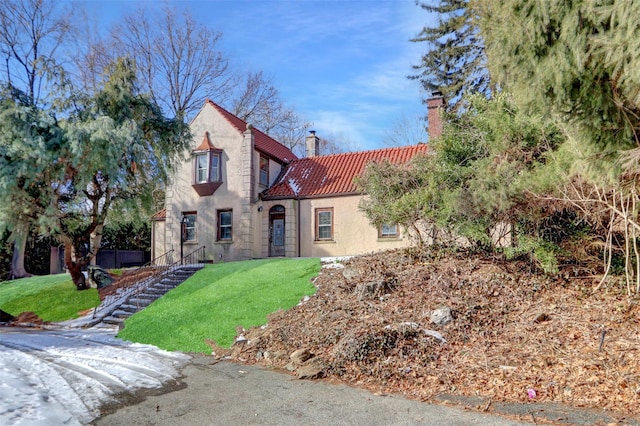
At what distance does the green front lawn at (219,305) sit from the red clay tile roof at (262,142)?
7.50 m

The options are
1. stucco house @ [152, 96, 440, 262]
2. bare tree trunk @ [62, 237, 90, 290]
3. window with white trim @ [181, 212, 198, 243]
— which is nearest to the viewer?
bare tree trunk @ [62, 237, 90, 290]

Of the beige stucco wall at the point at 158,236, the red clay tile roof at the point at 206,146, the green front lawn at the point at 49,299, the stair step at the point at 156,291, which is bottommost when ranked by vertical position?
the green front lawn at the point at 49,299

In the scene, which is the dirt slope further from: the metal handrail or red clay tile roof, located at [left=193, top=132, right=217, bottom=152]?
red clay tile roof, located at [left=193, top=132, right=217, bottom=152]

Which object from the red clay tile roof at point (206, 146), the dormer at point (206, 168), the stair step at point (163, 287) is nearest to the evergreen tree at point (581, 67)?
the stair step at point (163, 287)

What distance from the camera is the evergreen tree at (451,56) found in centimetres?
2170

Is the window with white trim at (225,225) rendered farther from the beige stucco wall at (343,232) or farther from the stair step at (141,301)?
the stair step at (141,301)

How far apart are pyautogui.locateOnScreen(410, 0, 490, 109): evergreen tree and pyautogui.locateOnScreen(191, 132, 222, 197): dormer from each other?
39.1ft

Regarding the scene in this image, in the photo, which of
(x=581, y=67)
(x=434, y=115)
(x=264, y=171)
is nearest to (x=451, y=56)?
(x=434, y=115)

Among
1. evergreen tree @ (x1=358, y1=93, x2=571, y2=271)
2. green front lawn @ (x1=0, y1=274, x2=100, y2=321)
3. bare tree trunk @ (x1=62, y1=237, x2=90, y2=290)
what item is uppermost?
evergreen tree @ (x1=358, y1=93, x2=571, y2=271)

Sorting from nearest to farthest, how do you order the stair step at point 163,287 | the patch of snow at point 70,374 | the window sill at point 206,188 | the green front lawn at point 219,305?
the patch of snow at point 70,374 < the green front lawn at point 219,305 < the stair step at point 163,287 < the window sill at point 206,188

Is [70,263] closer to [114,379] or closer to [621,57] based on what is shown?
[114,379]

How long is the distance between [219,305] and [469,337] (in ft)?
20.3

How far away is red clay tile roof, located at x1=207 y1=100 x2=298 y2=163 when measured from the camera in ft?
64.3

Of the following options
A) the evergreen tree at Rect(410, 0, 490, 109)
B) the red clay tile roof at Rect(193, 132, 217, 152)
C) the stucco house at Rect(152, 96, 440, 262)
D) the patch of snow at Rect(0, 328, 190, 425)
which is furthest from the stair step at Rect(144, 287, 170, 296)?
the evergreen tree at Rect(410, 0, 490, 109)
